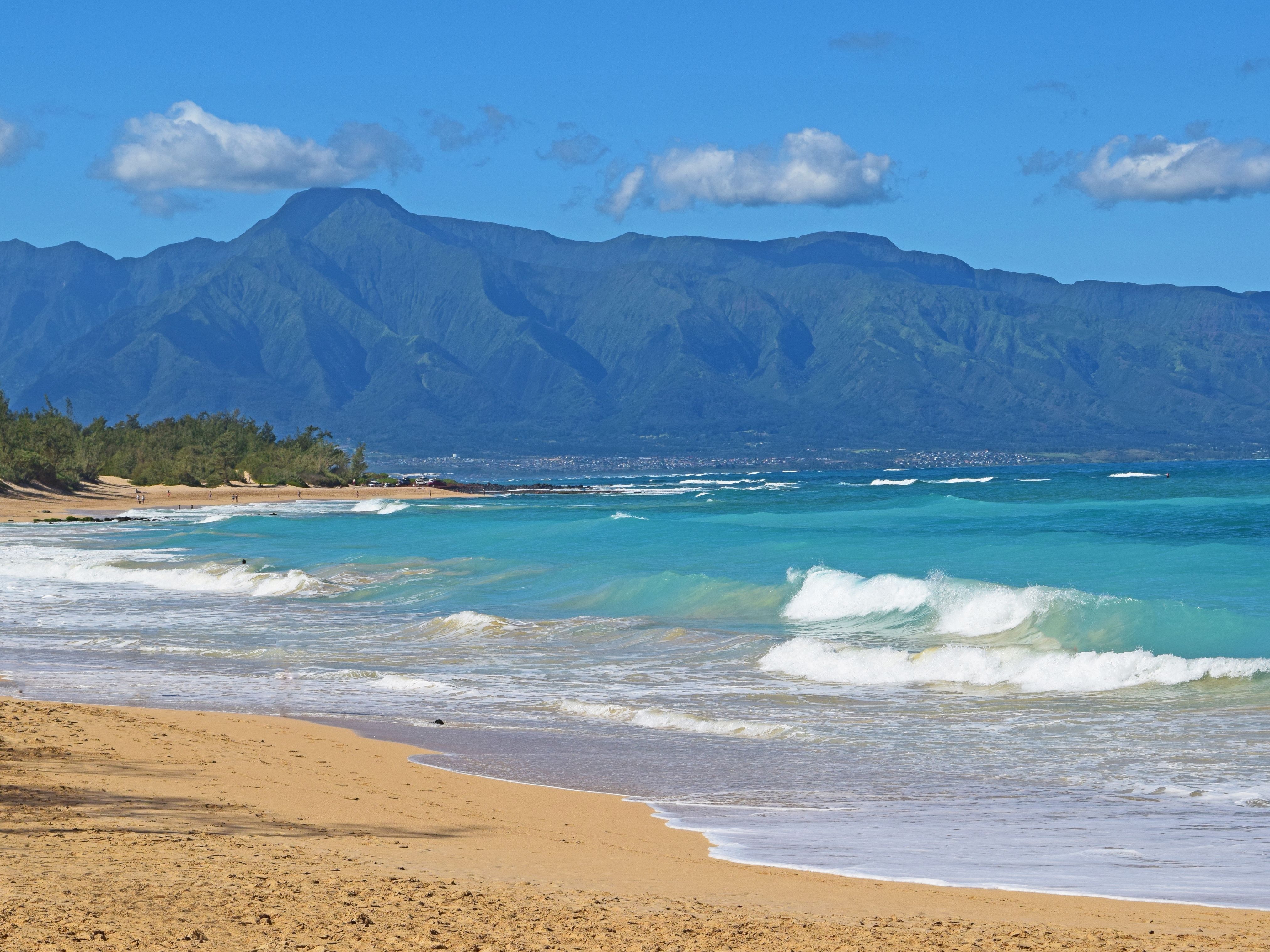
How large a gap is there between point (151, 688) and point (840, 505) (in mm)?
61340

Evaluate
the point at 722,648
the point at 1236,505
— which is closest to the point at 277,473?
the point at 1236,505

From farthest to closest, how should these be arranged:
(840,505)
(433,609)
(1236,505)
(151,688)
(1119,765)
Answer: (840,505) < (1236,505) < (433,609) < (151,688) < (1119,765)

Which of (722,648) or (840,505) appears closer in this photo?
(722,648)

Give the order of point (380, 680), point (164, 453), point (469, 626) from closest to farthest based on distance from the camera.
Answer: point (380, 680)
point (469, 626)
point (164, 453)

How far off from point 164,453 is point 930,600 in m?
96.1

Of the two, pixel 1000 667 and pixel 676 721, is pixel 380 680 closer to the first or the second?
pixel 676 721

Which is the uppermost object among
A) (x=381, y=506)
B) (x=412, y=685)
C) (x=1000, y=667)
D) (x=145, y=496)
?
(x=145, y=496)

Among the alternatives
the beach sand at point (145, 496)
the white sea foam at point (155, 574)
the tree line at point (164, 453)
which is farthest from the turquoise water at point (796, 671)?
the tree line at point (164, 453)

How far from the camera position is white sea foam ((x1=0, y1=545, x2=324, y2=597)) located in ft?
108

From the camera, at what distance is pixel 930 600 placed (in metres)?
25.1

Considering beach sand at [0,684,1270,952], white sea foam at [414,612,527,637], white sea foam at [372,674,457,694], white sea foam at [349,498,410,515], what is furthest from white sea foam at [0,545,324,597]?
white sea foam at [349,498,410,515]

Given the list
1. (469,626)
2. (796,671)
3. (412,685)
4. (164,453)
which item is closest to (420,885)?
(412,685)

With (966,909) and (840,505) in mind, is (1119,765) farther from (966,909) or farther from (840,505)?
(840,505)

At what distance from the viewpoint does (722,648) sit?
70.5 feet
